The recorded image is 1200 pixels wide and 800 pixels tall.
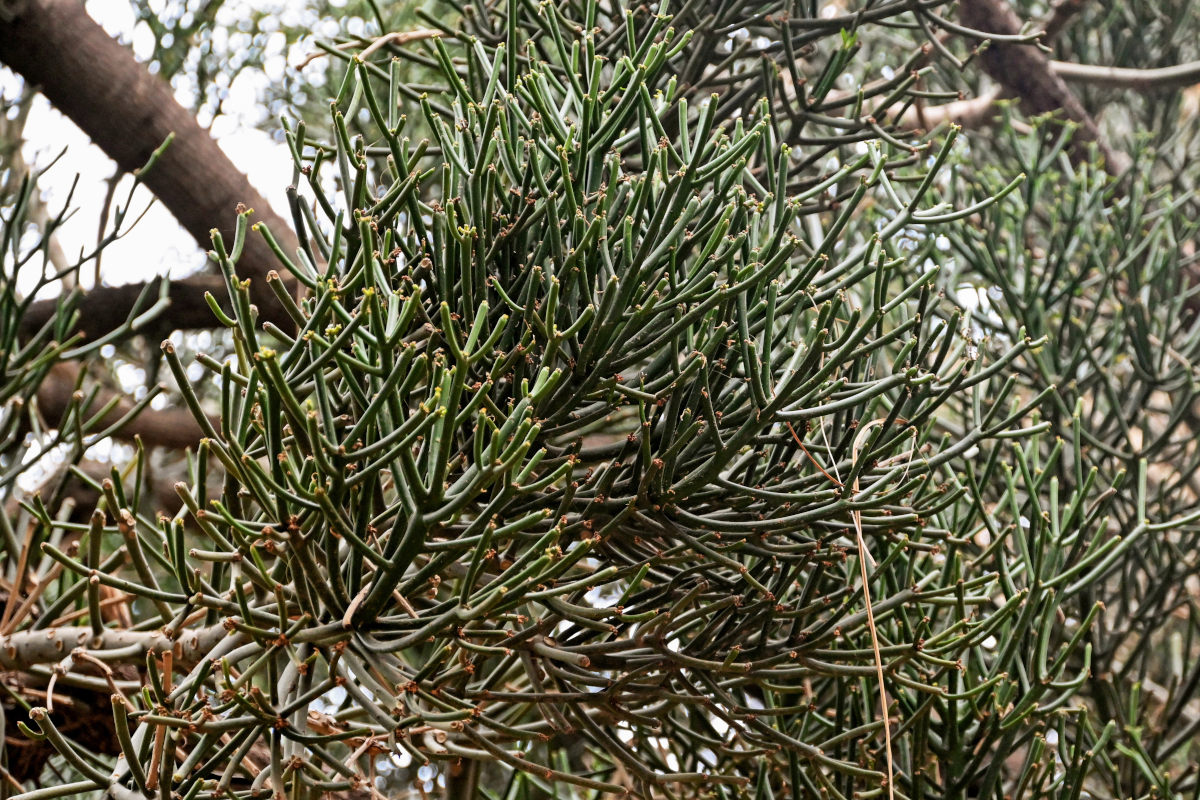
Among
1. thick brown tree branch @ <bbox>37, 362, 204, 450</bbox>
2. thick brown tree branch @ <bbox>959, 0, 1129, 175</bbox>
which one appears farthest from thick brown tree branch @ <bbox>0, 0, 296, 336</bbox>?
thick brown tree branch @ <bbox>959, 0, 1129, 175</bbox>

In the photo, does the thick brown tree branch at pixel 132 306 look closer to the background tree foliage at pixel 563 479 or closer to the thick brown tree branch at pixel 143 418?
the thick brown tree branch at pixel 143 418

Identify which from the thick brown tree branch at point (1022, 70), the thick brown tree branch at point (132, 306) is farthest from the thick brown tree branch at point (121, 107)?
the thick brown tree branch at point (1022, 70)

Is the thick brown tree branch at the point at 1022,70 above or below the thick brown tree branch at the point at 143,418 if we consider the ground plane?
below

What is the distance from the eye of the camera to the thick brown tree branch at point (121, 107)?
67.1 inches

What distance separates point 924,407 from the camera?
1.03m

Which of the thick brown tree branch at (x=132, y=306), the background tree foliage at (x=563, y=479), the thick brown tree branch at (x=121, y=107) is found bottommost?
the background tree foliage at (x=563, y=479)

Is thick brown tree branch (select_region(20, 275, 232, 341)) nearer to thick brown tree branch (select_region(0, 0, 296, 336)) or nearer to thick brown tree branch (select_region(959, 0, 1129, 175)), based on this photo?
thick brown tree branch (select_region(0, 0, 296, 336))

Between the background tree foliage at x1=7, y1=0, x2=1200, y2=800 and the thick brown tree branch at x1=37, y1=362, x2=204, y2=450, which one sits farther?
the thick brown tree branch at x1=37, y1=362, x2=204, y2=450

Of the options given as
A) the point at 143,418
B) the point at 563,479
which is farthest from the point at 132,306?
the point at 563,479

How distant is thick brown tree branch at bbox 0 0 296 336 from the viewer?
170 cm

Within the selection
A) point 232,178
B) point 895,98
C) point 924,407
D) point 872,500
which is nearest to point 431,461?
point 872,500

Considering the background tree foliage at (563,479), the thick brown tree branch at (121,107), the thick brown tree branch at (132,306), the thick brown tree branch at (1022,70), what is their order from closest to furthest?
the background tree foliage at (563,479) < the thick brown tree branch at (121,107) < the thick brown tree branch at (132,306) < the thick brown tree branch at (1022,70)

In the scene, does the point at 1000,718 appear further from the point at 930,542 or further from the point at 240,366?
the point at 240,366

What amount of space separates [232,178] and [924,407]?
133cm
